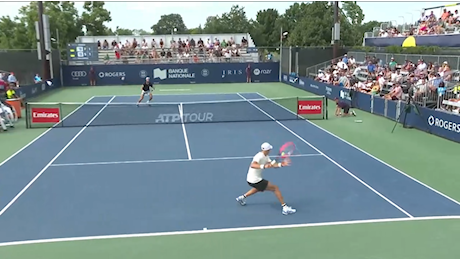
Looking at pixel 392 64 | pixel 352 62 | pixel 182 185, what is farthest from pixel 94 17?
pixel 182 185

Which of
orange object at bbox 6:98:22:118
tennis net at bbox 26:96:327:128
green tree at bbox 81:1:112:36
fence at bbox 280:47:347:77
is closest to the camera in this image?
tennis net at bbox 26:96:327:128

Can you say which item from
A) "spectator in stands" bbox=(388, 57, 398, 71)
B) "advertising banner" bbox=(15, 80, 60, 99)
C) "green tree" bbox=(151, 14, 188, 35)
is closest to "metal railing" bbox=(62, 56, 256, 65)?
"advertising banner" bbox=(15, 80, 60, 99)

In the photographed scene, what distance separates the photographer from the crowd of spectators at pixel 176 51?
143 feet

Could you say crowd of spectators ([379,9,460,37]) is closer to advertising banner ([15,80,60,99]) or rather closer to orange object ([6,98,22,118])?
orange object ([6,98,22,118])

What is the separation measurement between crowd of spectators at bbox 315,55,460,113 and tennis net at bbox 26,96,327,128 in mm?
4034

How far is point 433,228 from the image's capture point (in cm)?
868

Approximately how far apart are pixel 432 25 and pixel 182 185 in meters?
26.6

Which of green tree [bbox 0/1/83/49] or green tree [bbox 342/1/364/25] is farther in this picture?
green tree [bbox 342/1/364/25]

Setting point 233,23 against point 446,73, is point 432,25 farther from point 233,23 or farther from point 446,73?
point 233,23

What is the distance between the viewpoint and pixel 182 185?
11.6 metres

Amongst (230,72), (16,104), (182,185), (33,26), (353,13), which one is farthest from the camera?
(353,13)

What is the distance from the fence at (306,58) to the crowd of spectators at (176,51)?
21.0 feet

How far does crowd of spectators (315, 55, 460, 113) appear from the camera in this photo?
785 inches

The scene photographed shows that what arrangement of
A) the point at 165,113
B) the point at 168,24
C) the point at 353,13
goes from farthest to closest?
the point at 168,24, the point at 353,13, the point at 165,113
